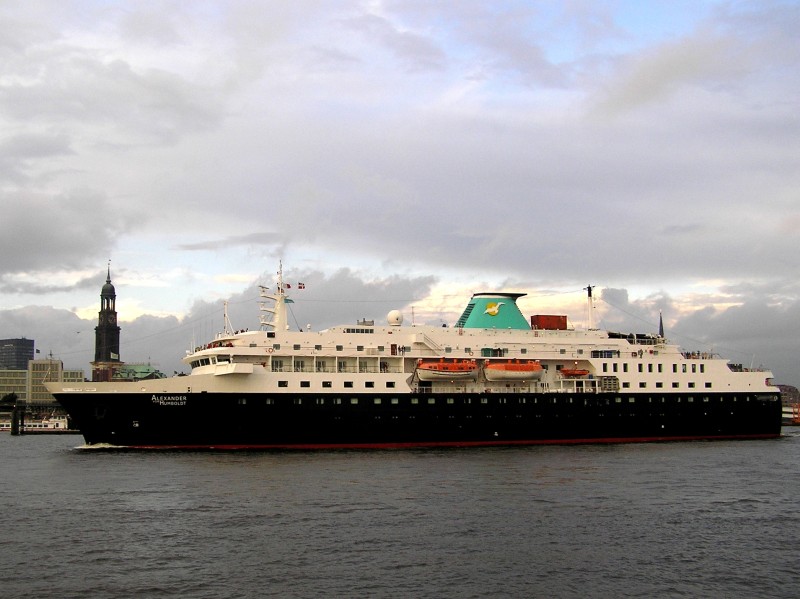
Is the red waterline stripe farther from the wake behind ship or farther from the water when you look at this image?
the water

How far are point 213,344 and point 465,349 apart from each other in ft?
49.6

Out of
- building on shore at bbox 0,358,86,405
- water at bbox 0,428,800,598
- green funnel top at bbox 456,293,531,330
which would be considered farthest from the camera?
building on shore at bbox 0,358,86,405

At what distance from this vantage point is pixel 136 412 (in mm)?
47219

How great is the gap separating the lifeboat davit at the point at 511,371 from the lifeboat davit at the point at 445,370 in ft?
3.13

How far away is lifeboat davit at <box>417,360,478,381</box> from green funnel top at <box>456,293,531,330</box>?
424 cm

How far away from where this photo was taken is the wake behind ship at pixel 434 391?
4744cm

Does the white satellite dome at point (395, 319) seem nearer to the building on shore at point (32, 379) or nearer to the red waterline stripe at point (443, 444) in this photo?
the red waterline stripe at point (443, 444)

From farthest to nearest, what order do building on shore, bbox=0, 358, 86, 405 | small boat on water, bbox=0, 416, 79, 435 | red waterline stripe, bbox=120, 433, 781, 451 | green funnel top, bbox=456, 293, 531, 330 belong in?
1. building on shore, bbox=0, 358, 86, 405
2. small boat on water, bbox=0, 416, 79, 435
3. green funnel top, bbox=456, 293, 531, 330
4. red waterline stripe, bbox=120, 433, 781, 451

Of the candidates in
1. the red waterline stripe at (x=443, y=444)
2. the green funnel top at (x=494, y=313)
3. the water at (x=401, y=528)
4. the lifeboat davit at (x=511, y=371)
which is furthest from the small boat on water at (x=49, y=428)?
the lifeboat davit at (x=511, y=371)

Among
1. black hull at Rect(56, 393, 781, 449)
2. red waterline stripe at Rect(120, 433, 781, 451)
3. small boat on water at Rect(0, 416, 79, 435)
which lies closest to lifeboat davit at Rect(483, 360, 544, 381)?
black hull at Rect(56, 393, 781, 449)

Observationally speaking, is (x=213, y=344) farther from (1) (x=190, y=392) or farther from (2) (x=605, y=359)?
(2) (x=605, y=359)

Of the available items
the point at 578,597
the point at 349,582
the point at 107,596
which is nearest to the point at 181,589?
the point at 107,596

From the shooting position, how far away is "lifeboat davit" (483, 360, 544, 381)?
51719mm

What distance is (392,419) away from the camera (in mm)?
49250
